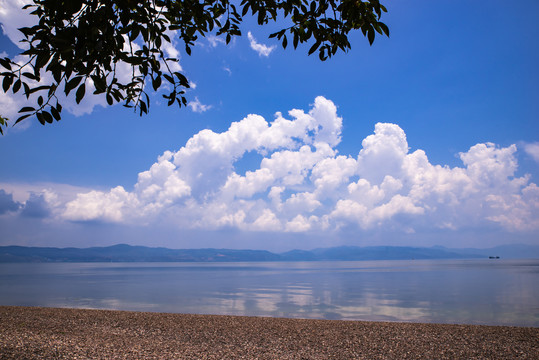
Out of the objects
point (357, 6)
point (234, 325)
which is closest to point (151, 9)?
point (357, 6)

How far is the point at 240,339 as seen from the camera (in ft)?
39.7

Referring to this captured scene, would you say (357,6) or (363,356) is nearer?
(357,6)

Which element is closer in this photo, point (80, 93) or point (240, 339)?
point (80, 93)

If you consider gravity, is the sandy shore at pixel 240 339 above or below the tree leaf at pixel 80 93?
below

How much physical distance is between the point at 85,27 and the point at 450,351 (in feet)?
39.8

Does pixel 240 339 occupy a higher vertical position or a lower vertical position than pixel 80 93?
lower

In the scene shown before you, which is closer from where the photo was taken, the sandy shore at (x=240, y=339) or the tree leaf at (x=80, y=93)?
the tree leaf at (x=80, y=93)

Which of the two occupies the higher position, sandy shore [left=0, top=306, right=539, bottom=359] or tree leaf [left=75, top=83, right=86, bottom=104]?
tree leaf [left=75, top=83, right=86, bottom=104]

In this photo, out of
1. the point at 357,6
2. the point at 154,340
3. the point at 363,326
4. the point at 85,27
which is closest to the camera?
the point at 85,27

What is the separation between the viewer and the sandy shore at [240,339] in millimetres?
9742

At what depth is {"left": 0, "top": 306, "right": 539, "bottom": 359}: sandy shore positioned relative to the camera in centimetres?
974

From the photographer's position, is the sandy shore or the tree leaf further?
the sandy shore

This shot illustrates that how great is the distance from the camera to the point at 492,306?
26781 millimetres

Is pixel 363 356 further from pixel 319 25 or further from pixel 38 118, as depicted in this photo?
pixel 38 118
